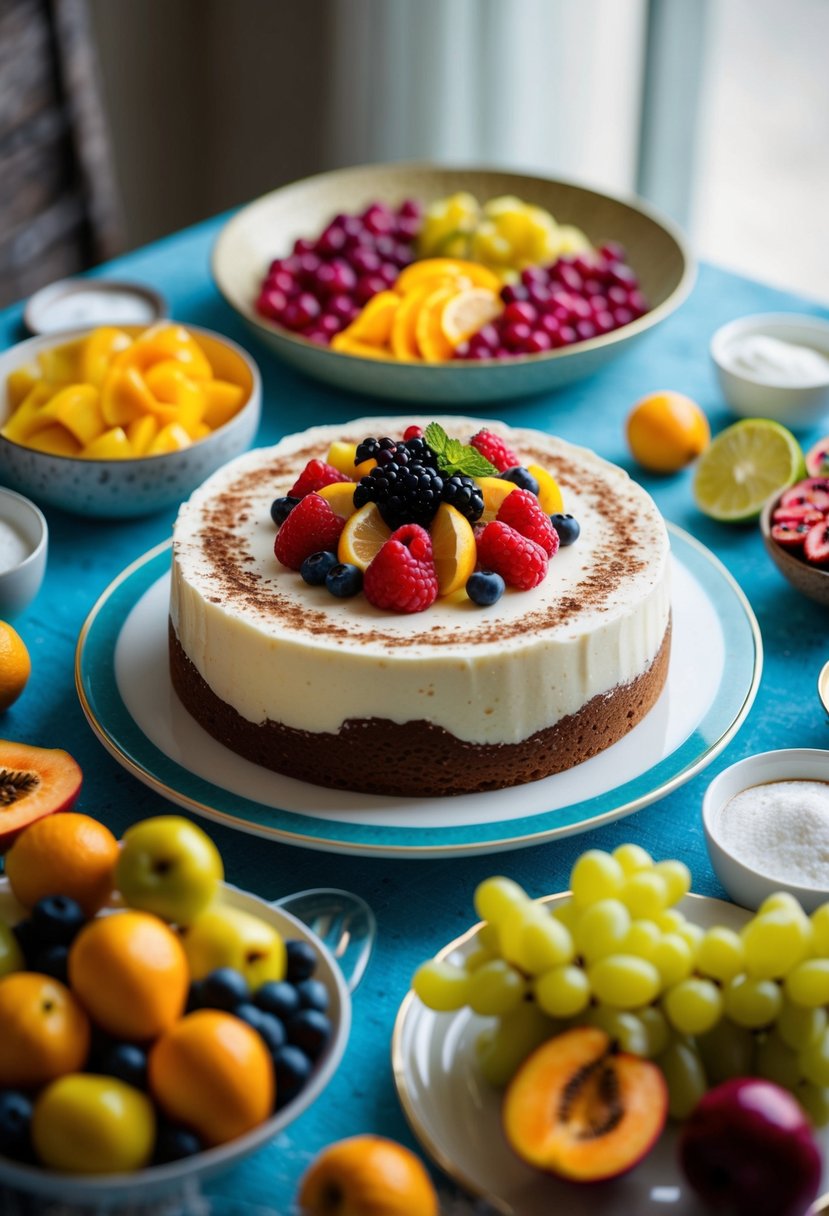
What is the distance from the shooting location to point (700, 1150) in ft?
3.71

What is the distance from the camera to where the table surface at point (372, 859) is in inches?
55.4

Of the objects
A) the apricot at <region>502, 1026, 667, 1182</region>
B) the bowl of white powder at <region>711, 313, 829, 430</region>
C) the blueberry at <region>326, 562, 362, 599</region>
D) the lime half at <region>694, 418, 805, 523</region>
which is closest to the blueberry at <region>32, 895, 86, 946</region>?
the apricot at <region>502, 1026, 667, 1182</region>

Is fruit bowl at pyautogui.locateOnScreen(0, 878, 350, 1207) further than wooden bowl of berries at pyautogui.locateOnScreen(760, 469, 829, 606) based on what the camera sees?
No

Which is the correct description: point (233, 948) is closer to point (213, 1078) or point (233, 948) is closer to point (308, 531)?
point (213, 1078)

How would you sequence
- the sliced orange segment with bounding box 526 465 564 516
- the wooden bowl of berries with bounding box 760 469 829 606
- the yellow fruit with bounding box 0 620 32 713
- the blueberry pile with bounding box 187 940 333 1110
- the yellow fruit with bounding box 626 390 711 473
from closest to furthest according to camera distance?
the blueberry pile with bounding box 187 940 333 1110 < the yellow fruit with bounding box 0 620 32 713 < the sliced orange segment with bounding box 526 465 564 516 < the wooden bowl of berries with bounding box 760 469 829 606 < the yellow fruit with bounding box 626 390 711 473

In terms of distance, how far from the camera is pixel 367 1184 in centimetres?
111

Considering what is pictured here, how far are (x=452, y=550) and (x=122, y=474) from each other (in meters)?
0.78

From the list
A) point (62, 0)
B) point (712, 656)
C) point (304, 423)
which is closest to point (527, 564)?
point (712, 656)

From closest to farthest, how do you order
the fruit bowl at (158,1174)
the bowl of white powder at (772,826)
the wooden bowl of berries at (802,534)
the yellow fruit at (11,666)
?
the fruit bowl at (158,1174) < the bowl of white powder at (772,826) < the yellow fruit at (11,666) < the wooden bowl of berries at (802,534)

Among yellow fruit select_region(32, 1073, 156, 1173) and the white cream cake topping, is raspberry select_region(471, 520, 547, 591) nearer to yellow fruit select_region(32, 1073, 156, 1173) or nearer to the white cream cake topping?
the white cream cake topping

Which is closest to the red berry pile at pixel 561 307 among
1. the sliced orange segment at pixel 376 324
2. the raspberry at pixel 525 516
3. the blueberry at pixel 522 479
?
the sliced orange segment at pixel 376 324

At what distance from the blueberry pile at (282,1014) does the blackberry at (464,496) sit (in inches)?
30.2

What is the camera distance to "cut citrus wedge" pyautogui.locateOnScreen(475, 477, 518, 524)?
188cm

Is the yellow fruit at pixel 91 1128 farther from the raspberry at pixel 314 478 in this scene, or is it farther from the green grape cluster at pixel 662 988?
→ the raspberry at pixel 314 478
